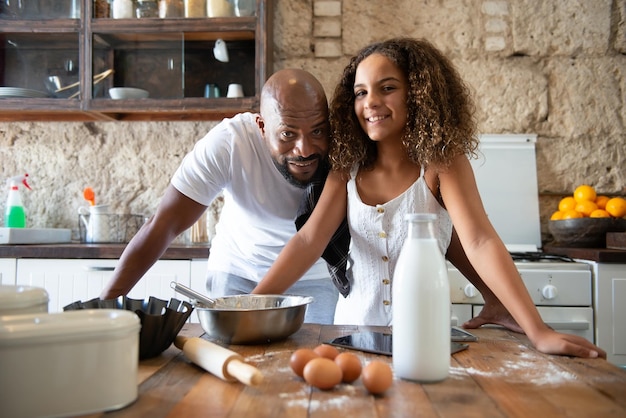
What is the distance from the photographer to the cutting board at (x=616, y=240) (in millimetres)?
2152

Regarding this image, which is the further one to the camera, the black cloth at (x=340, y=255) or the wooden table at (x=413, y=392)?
the black cloth at (x=340, y=255)

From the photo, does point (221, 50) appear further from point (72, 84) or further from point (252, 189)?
point (252, 189)

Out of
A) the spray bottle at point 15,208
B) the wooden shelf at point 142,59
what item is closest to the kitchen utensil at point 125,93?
the wooden shelf at point 142,59

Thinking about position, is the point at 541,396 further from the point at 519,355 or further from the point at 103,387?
the point at 103,387

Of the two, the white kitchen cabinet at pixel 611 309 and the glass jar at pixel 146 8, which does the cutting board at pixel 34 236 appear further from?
the white kitchen cabinet at pixel 611 309


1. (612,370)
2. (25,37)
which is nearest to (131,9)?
(25,37)

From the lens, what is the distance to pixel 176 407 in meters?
0.65

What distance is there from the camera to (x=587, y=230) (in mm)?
2322

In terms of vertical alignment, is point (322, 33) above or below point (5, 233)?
above

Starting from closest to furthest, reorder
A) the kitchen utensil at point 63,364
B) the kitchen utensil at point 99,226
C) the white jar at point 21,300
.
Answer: the kitchen utensil at point 63,364 → the white jar at point 21,300 → the kitchen utensil at point 99,226

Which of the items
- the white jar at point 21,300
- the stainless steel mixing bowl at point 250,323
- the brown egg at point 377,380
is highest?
the white jar at point 21,300

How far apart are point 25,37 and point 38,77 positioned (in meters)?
0.21

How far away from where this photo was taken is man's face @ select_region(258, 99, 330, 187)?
147 cm

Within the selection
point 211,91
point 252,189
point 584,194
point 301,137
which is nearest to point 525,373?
point 301,137
